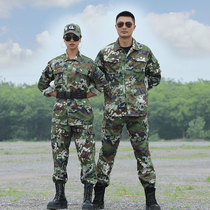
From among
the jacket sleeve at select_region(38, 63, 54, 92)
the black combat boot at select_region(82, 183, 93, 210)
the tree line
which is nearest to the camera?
the black combat boot at select_region(82, 183, 93, 210)

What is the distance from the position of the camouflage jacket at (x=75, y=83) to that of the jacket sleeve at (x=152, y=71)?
70 centimetres

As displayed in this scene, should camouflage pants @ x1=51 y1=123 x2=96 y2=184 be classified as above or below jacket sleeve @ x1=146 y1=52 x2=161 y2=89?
below

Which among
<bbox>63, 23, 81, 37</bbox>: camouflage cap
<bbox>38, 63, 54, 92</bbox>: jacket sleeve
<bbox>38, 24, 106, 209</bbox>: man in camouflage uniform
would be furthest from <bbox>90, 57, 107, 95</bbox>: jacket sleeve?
<bbox>38, 63, 54, 92</bbox>: jacket sleeve

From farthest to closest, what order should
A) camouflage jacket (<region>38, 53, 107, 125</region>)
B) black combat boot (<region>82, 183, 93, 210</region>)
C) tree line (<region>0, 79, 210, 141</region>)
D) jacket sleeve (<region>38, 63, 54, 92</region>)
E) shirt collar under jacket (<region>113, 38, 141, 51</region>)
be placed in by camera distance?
tree line (<region>0, 79, 210, 141</region>) → jacket sleeve (<region>38, 63, 54, 92</region>) → shirt collar under jacket (<region>113, 38, 141, 51</region>) → camouflage jacket (<region>38, 53, 107, 125</region>) → black combat boot (<region>82, 183, 93, 210</region>)

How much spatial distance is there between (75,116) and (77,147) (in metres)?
0.41

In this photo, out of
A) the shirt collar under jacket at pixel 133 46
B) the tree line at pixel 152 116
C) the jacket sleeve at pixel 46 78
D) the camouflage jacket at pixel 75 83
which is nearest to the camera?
the camouflage jacket at pixel 75 83

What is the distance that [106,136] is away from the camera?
5.76m

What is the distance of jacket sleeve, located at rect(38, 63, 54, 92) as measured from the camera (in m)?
6.04

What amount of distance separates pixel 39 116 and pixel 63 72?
71605 mm

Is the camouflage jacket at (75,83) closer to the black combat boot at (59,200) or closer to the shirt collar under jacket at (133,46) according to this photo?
the shirt collar under jacket at (133,46)

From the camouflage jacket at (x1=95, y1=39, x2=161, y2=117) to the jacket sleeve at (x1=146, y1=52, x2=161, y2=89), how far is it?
9cm

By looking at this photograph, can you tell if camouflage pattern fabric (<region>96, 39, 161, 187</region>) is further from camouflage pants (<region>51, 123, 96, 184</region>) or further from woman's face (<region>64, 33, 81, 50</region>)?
woman's face (<region>64, 33, 81, 50</region>)

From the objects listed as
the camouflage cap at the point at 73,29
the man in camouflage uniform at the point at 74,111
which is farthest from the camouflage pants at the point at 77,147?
the camouflage cap at the point at 73,29

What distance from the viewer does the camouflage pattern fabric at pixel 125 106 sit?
18.7 ft
